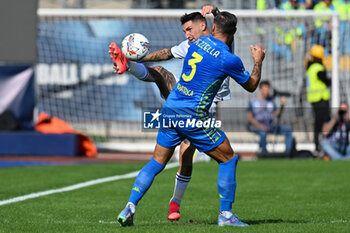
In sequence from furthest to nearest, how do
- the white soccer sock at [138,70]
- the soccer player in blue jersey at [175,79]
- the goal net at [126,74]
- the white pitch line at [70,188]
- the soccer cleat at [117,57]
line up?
1. the goal net at [126,74]
2. the white pitch line at [70,188]
3. the soccer player in blue jersey at [175,79]
4. the white soccer sock at [138,70]
5. the soccer cleat at [117,57]

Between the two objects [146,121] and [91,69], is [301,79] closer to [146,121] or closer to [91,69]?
[91,69]

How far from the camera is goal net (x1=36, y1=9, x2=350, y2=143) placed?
19.3m

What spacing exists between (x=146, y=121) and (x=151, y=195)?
229 cm

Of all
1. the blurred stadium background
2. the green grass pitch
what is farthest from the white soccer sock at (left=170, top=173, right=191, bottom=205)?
the blurred stadium background

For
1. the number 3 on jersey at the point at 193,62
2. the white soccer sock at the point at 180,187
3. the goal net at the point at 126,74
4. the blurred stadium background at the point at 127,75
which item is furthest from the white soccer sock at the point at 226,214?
the blurred stadium background at the point at 127,75

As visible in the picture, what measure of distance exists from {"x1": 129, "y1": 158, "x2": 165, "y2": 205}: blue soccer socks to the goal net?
12.1 meters

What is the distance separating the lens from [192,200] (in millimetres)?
9531

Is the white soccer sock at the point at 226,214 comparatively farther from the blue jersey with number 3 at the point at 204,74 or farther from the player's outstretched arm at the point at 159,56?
the player's outstretched arm at the point at 159,56

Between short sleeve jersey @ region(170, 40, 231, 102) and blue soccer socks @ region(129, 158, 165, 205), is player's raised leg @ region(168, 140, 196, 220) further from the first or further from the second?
blue soccer socks @ region(129, 158, 165, 205)

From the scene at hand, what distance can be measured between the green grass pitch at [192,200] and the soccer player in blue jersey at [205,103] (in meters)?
0.35

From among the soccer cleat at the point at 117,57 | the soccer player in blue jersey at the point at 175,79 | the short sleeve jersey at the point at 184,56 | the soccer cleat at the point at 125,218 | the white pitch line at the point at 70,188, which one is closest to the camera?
the soccer cleat at the point at 125,218

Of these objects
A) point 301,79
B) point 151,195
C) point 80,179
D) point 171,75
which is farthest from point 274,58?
point 171,75

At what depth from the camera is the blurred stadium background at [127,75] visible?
1930cm

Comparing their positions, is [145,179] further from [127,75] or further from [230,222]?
[127,75]
